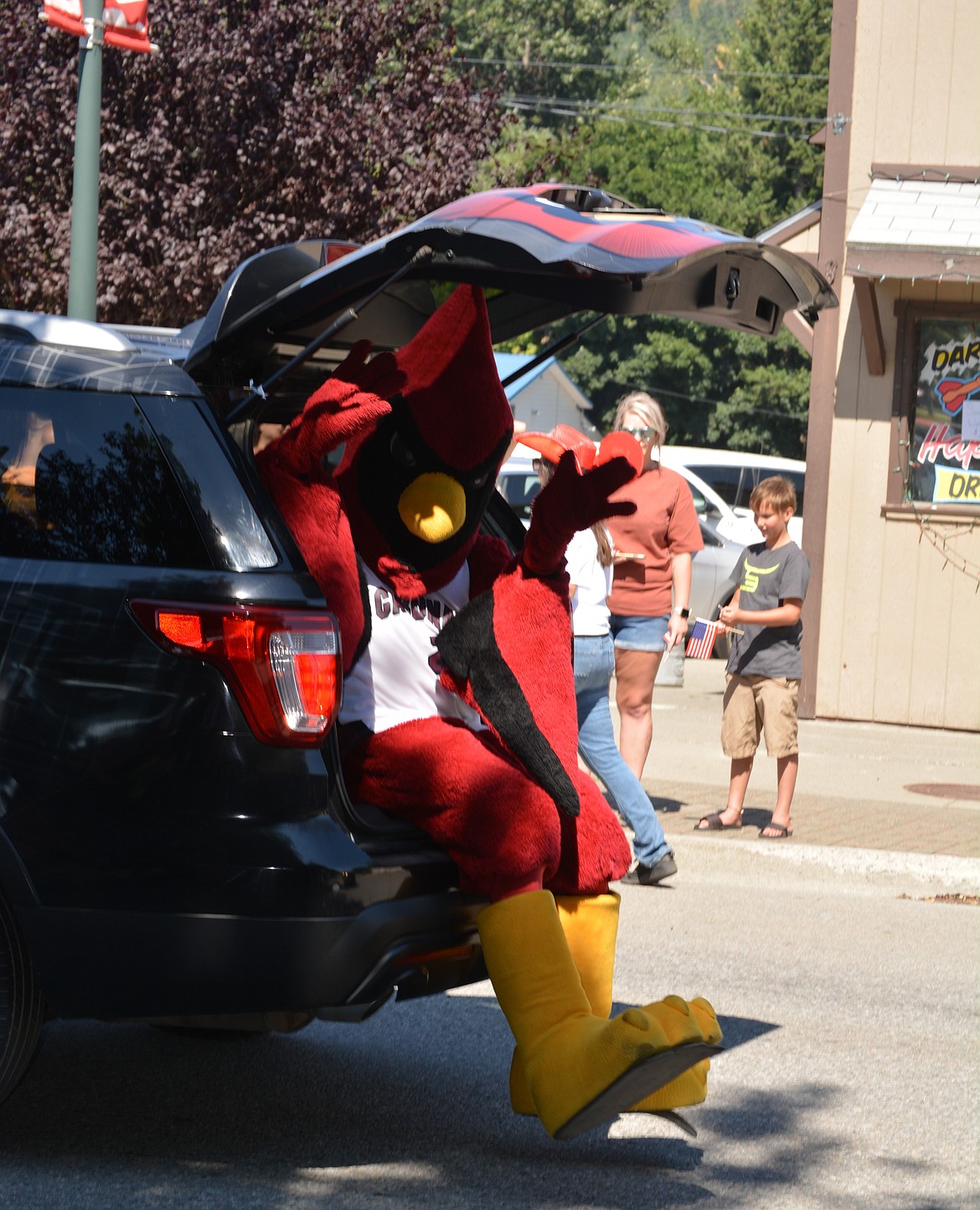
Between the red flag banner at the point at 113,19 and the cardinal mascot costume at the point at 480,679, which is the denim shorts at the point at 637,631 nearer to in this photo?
the cardinal mascot costume at the point at 480,679

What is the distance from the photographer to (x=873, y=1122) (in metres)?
4.42

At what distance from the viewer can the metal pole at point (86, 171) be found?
8.66 metres

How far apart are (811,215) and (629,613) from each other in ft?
24.5

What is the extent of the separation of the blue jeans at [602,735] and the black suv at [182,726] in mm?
2914

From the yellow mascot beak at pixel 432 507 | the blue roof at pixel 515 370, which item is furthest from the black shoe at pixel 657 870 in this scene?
the yellow mascot beak at pixel 432 507

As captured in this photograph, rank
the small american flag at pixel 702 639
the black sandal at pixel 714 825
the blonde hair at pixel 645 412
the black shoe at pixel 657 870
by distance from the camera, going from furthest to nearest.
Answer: the small american flag at pixel 702 639
the black sandal at pixel 714 825
the blonde hair at pixel 645 412
the black shoe at pixel 657 870

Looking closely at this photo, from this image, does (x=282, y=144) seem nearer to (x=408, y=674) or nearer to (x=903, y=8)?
(x=903, y=8)

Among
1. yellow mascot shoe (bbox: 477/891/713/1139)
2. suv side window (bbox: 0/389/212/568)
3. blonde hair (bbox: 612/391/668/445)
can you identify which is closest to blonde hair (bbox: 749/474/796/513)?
blonde hair (bbox: 612/391/668/445)

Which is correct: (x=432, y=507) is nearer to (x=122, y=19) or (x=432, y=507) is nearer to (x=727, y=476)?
(x=122, y=19)

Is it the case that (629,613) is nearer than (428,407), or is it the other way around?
(428,407)

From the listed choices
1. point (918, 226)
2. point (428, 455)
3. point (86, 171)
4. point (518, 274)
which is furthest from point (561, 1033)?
point (918, 226)

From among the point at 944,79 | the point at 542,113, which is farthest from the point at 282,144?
the point at 542,113

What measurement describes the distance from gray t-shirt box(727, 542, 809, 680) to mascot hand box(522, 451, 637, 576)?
4.06 m

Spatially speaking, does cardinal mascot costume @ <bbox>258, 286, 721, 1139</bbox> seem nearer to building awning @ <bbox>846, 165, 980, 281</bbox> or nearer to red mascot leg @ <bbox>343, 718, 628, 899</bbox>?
red mascot leg @ <bbox>343, 718, 628, 899</bbox>
